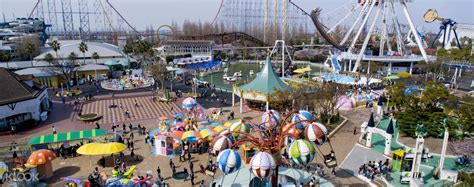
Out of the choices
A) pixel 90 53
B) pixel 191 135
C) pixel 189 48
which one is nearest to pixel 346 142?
pixel 191 135

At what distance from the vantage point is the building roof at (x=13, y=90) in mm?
24109

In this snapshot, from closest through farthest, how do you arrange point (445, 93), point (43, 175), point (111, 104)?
point (43, 175) → point (445, 93) → point (111, 104)

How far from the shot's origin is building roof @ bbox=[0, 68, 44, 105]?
24109 mm

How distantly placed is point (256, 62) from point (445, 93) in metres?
49.3

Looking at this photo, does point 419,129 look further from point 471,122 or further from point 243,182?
point 243,182

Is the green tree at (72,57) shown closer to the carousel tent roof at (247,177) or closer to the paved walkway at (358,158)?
the carousel tent roof at (247,177)

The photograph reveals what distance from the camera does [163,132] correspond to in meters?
20.0

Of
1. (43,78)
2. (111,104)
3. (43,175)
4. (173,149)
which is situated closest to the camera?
(43,175)

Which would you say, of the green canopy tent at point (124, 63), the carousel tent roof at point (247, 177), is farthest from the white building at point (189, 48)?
the carousel tent roof at point (247, 177)

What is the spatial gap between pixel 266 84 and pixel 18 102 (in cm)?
1947

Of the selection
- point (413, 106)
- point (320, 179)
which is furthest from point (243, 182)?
point (413, 106)

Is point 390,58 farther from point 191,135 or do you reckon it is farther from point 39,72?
point 39,72

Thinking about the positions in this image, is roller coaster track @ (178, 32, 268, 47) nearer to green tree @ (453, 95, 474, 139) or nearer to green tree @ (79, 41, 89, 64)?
green tree @ (79, 41, 89, 64)

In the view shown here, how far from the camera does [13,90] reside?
2506 centimetres
